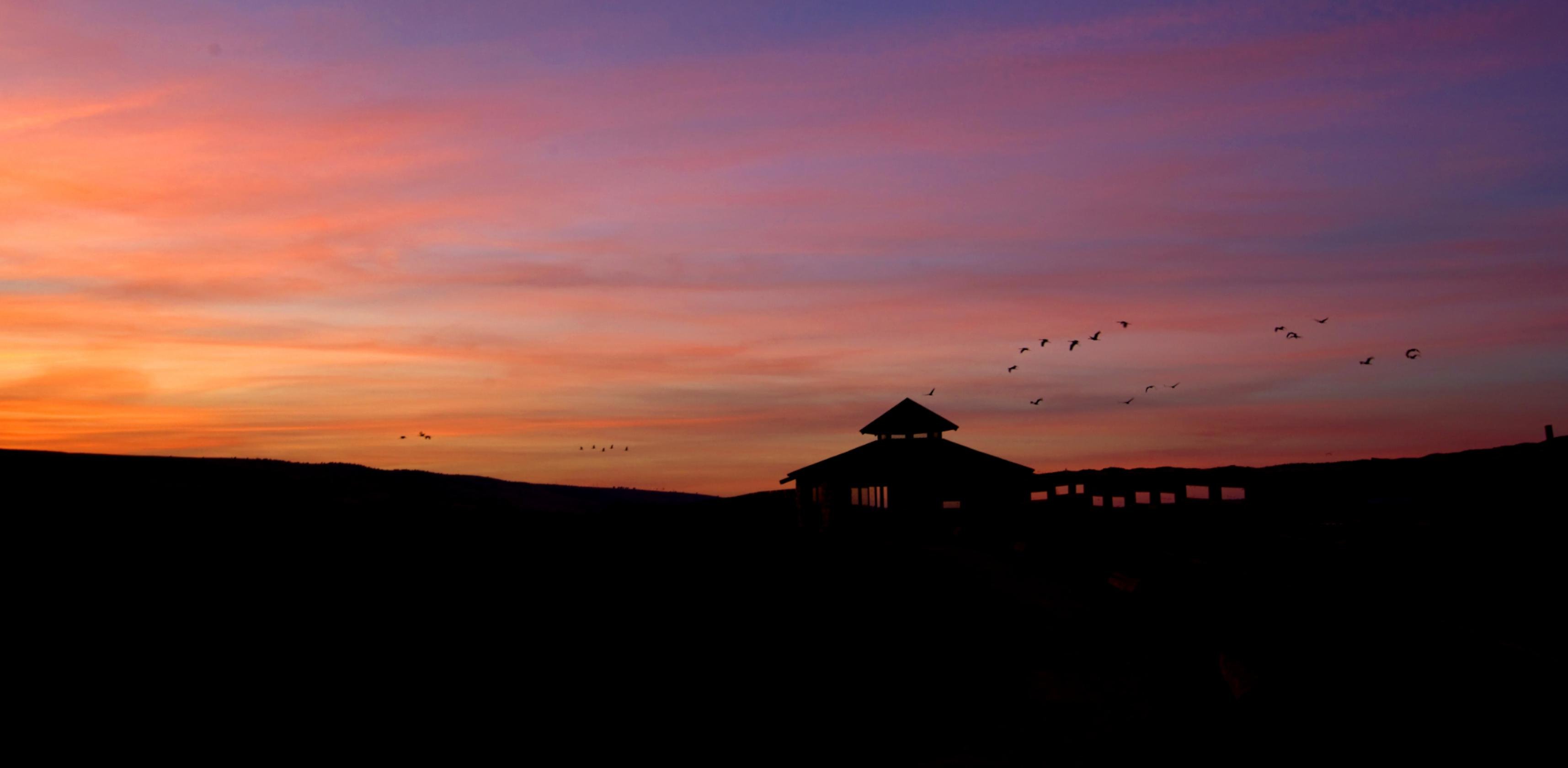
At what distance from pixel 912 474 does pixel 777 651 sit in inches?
1183

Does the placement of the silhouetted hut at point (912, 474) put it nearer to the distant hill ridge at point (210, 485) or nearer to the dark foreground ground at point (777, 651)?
the distant hill ridge at point (210, 485)

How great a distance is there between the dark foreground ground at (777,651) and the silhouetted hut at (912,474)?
23.5m

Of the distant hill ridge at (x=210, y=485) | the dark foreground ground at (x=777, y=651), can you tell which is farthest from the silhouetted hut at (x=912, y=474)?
the dark foreground ground at (x=777, y=651)

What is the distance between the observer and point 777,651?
13.0 metres

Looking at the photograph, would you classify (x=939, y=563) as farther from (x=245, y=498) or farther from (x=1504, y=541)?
(x=1504, y=541)

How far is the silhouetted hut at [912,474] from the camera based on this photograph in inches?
1668

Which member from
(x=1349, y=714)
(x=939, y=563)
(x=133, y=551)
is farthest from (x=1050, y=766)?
(x=939, y=563)

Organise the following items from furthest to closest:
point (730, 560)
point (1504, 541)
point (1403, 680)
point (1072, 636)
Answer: point (730, 560)
point (1072, 636)
point (1504, 541)
point (1403, 680)

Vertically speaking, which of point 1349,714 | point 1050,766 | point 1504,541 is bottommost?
point 1050,766

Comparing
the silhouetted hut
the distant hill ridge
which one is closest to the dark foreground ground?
the distant hill ridge

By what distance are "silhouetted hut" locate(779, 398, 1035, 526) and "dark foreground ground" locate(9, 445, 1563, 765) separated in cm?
2350

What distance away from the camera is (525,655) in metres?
11.9

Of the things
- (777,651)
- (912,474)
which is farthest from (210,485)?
(777,651)

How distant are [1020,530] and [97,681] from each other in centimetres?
1773
